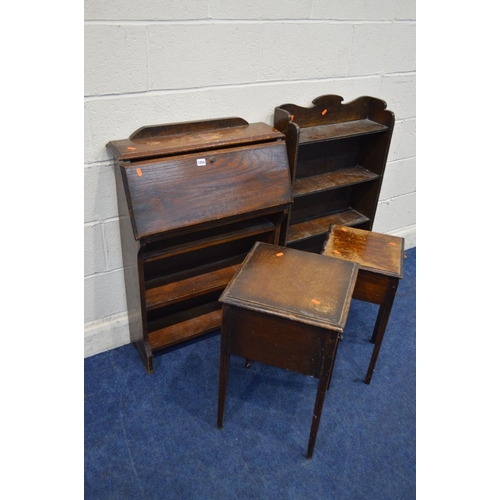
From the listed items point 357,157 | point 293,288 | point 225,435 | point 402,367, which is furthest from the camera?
point 357,157

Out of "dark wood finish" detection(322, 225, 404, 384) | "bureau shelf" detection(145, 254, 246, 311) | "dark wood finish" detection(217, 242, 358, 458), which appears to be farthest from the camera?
"bureau shelf" detection(145, 254, 246, 311)

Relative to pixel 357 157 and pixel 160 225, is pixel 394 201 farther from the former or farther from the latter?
pixel 160 225

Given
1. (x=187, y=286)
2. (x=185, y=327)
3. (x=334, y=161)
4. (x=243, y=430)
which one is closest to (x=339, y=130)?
(x=334, y=161)

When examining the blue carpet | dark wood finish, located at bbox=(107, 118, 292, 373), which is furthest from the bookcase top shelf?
the blue carpet

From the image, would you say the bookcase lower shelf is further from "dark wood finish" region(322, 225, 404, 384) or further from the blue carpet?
the blue carpet

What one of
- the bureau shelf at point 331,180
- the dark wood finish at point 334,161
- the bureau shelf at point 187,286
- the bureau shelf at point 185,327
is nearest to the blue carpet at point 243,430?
the bureau shelf at point 185,327

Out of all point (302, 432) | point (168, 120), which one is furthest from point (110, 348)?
point (168, 120)

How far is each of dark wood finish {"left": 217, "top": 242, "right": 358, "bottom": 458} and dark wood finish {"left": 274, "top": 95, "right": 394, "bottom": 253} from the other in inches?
21.0

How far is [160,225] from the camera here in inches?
64.1

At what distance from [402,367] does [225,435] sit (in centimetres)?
98

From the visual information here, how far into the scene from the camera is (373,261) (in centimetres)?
187

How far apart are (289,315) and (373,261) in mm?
644

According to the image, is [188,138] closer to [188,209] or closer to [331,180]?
[188,209]

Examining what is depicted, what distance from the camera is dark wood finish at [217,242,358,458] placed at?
55.9 inches
